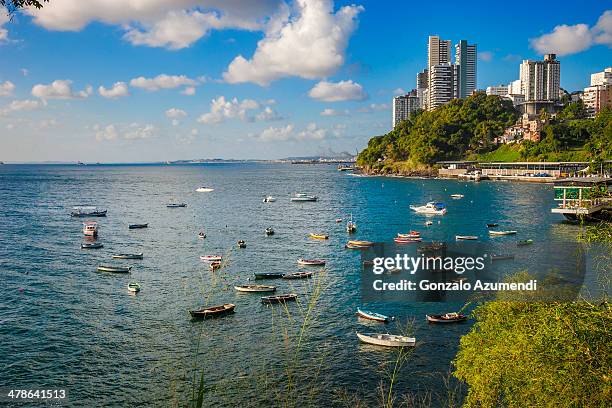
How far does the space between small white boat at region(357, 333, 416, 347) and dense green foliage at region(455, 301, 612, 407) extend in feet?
40.2

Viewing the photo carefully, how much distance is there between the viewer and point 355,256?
50844 mm

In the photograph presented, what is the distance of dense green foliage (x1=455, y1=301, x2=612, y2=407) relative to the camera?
9.96 m

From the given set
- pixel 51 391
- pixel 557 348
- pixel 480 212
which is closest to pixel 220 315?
pixel 51 391

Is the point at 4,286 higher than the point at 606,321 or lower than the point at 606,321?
lower

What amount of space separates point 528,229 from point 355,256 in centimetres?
2751

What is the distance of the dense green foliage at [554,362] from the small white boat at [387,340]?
12.3 meters

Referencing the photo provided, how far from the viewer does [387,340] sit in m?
28.1

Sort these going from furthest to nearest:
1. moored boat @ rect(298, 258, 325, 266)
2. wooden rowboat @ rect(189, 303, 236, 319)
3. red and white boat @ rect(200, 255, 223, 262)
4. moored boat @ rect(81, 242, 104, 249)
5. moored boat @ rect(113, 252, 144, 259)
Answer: moored boat @ rect(81, 242, 104, 249), moored boat @ rect(113, 252, 144, 259), red and white boat @ rect(200, 255, 223, 262), moored boat @ rect(298, 258, 325, 266), wooden rowboat @ rect(189, 303, 236, 319)

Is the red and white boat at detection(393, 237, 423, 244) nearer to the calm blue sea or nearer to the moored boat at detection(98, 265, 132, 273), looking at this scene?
the calm blue sea

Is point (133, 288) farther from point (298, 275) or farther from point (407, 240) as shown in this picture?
point (407, 240)

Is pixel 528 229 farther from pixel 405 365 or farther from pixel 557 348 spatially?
pixel 557 348

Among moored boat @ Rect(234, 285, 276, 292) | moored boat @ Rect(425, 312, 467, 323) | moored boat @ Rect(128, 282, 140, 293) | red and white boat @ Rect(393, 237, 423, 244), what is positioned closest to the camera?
moored boat @ Rect(425, 312, 467, 323)

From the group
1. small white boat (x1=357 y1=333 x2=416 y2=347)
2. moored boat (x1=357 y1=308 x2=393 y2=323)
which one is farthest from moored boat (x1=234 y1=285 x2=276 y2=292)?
small white boat (x1=357 y1=333 x2=416 y2=347)

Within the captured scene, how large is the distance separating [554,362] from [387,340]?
18026mm
